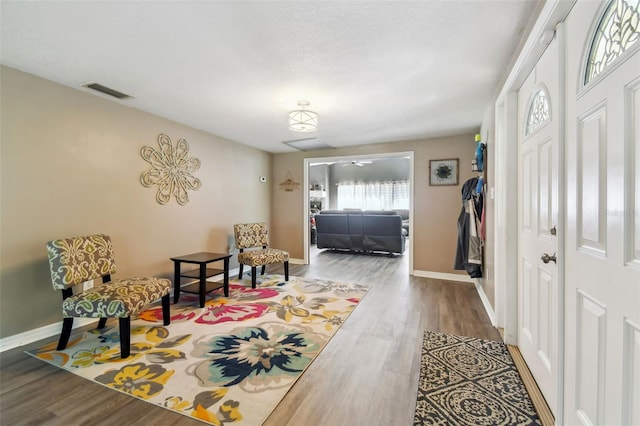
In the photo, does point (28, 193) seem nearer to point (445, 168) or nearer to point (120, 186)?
point (120, 186)

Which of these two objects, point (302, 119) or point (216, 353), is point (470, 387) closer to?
point (216, 353)

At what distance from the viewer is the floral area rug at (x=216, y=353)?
5.20 ft

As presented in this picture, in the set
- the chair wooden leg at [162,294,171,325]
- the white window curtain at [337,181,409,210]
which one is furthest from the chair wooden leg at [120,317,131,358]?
the white window curtain at [337,181,409,210]

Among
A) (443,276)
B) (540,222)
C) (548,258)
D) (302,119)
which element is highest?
(302,119)

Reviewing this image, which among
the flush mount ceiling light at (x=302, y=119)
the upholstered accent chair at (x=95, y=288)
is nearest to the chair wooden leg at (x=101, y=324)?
the upholstered accent chair at (x=95, y=288)

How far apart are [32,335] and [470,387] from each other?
352cm

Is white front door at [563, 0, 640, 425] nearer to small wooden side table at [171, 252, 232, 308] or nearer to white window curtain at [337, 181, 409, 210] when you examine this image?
small wooden side table at [171, 252, 232, 308]

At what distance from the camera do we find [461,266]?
12.1 feet

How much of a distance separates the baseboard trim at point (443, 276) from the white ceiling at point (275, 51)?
2.50 meters

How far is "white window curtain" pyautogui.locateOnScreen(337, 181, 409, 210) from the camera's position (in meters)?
10.0

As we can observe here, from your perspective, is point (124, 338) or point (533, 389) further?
point (124, 338)

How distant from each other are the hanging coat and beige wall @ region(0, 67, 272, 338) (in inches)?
148

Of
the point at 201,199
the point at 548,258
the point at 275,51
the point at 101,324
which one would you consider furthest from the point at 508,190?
the point at 101,324

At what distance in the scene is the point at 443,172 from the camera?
14.0 ft
